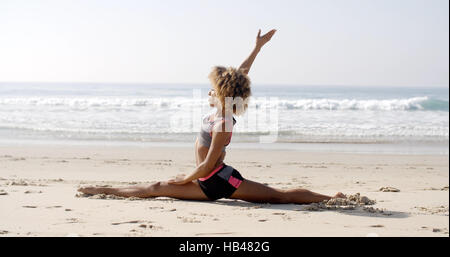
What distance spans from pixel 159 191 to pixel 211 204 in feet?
1.91

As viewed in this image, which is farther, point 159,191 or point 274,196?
point 159,191

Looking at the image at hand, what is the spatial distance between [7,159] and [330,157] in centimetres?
645

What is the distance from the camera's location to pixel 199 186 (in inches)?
199

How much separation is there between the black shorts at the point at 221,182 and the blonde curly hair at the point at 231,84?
61 centimetres

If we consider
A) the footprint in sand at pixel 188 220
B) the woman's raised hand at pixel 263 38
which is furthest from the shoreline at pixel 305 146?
the footprint in sand at pixel 188 220

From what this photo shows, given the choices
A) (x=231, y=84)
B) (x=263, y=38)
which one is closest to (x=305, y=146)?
(x=263, y=38)

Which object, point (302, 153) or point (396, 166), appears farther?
point (302, 153)

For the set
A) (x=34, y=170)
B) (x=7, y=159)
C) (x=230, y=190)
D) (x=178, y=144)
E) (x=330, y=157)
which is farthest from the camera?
(x=178, y=144)

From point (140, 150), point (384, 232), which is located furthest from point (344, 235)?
point (140, 150)

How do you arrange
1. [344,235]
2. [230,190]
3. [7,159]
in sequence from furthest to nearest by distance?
[7,159]
[230,190]
[344,235]

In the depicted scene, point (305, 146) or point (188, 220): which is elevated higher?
point (188, 220)

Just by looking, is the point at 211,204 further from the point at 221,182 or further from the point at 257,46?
the point at 257,46

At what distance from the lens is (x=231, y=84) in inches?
177

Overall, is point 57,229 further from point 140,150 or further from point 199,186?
point 140,150
